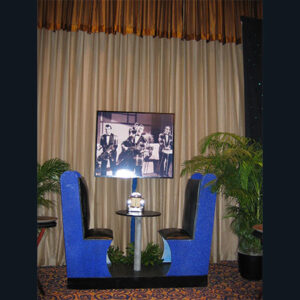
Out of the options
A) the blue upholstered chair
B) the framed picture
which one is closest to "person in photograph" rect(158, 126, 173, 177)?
the framed picture

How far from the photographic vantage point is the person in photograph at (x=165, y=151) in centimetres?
432

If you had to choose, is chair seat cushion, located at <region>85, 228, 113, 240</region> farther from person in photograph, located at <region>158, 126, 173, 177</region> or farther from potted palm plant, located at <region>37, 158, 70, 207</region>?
person in photograph, located at <region>158, 126, 173, 177</region>

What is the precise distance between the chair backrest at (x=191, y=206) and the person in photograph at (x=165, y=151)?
490mm

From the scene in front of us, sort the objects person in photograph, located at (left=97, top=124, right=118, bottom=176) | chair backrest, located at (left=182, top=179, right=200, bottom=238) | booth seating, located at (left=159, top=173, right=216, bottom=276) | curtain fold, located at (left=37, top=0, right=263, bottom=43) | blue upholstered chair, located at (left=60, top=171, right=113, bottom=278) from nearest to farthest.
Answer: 1. blue upholstered chair, located at (left=60, top=171, right=113, bottom=278)
2. booth seating, located at (left=159, top=173, right=216, bottom=276)
3. chair backrest, located at (left=182, top=179, right=200, bottom=238)
4. person in photograph, located at (left=97, top=124, right=118, bottom=176)
5. curtain fold, located at (left=37, top=0, right=263, bottom=43)

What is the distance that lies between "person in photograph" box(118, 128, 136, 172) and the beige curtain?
0.27 metres

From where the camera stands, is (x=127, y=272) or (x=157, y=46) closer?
(x=127, y=272)

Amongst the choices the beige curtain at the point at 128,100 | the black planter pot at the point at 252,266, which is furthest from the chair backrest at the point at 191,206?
the black planter pot at the point at 252,266

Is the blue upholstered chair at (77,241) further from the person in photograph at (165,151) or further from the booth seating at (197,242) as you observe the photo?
the person in photograph at (165,151)

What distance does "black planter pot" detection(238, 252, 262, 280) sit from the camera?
3422mm

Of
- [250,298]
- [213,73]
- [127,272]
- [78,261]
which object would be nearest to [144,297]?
[127,272]

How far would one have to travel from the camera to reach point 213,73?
4621 millimetres

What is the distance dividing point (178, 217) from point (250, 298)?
150 cm

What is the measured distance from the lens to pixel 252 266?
3.44m

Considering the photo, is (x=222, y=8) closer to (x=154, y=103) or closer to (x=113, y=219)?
(x=154, y=103)
